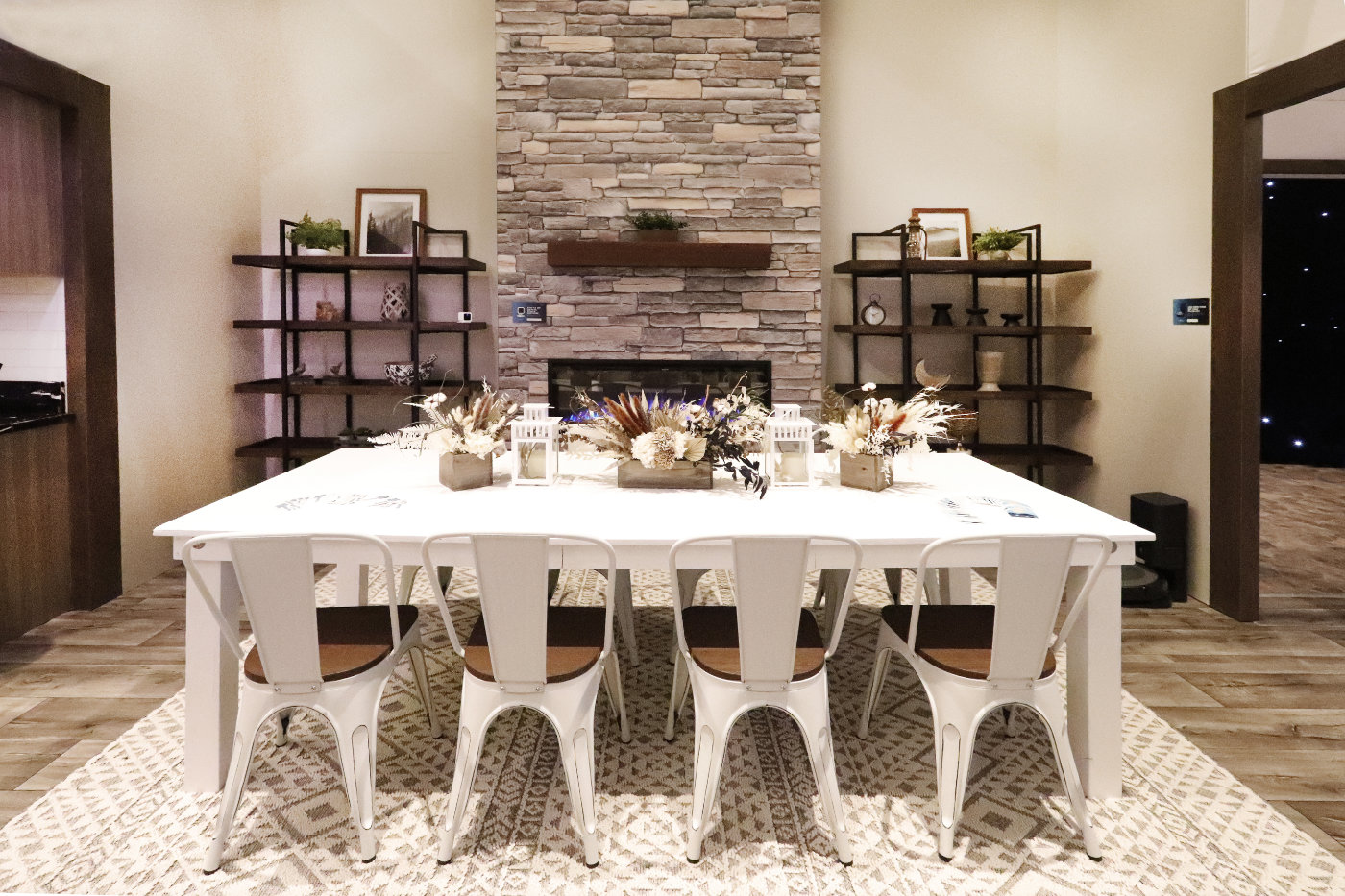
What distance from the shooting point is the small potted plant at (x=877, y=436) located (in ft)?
8.46

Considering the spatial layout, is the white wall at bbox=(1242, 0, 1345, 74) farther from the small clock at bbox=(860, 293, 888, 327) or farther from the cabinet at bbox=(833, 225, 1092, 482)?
the small clock at bbox=(860, 293, 888, 327)

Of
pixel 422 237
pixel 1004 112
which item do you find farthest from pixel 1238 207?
pixel 422 237

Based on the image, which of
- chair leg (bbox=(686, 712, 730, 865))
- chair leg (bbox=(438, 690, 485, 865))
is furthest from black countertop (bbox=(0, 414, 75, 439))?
chair leg (bbox=(686, 712, 730, 865))

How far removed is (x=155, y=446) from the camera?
14.4ft

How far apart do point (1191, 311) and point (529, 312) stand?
3.37 m

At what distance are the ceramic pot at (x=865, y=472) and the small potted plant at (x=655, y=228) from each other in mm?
2632

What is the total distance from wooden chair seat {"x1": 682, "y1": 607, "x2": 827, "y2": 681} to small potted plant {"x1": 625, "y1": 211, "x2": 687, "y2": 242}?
118 inches

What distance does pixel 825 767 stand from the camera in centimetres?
197

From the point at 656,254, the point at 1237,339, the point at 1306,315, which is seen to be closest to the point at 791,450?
the point at 1237,339

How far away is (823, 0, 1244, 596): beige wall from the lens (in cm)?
409

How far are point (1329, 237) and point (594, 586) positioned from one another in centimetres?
748

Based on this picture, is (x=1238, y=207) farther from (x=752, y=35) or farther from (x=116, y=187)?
(x=116, y=187)

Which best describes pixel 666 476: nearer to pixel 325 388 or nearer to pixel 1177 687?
pixel 1177 687

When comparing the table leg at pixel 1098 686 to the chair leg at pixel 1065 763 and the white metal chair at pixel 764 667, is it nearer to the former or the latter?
the chair leg at pixel 1065 763
